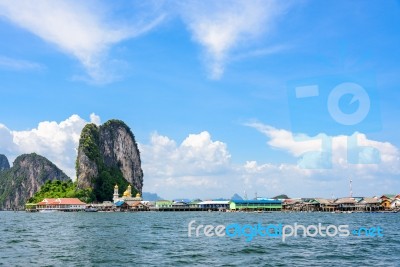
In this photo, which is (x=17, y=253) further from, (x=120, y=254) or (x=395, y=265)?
(x=395, y=265)

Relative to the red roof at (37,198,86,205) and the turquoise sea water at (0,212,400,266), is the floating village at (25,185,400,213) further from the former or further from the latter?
the turquoise sea water at (0,212,400,266)

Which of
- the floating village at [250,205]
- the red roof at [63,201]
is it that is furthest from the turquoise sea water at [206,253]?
the red roof at [63,201]

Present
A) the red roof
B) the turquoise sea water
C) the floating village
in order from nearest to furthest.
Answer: the turquoise sea water
the floating village
the red roof

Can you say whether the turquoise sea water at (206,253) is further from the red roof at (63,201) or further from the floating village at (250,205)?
the red roof at (63,201)

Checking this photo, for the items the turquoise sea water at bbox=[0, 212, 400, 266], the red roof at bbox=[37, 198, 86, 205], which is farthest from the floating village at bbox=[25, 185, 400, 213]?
the turquoise sea water at bbox=[0, 212, 400, 266]

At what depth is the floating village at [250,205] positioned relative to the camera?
472ft

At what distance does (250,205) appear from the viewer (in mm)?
167125

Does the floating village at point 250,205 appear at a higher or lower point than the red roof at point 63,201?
lower

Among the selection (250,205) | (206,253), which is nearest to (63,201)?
(250,205)

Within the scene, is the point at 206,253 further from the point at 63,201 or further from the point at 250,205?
the point at 63,201

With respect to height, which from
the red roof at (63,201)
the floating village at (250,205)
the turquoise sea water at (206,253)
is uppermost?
the red roof at (63,201)

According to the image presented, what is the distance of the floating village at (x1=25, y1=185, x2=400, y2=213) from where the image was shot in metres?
144

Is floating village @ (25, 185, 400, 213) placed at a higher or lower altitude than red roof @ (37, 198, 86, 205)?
lower

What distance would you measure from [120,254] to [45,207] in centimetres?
16339
